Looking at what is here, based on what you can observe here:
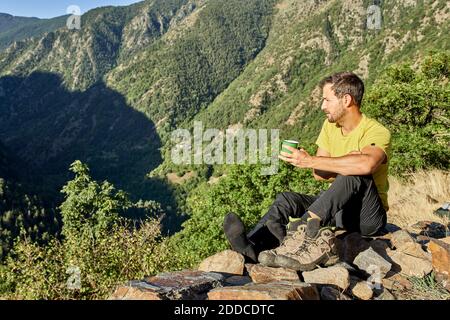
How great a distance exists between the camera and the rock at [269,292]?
3.63 m

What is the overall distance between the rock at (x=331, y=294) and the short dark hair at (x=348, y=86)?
2385mm

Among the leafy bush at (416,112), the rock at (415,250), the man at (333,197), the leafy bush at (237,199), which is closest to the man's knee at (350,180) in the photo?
the man at (333,197)

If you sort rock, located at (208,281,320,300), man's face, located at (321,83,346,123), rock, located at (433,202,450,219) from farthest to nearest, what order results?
rock, located at (433,202,450,219)
man's face, located at (321,83,346,123)
rock, located at (208,281,320,300)

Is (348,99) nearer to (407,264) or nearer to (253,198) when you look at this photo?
(407,264)

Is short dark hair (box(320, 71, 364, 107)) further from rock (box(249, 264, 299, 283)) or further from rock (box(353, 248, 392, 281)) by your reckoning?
rock (box(249, 264, 299, 283))

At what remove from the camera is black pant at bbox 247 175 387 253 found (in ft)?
16.4

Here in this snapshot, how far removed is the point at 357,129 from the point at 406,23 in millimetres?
167187

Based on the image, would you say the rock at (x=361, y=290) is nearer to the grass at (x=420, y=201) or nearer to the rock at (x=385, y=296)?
the rock at (x=385, y=296)

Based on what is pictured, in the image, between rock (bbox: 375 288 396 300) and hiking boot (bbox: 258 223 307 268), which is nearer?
rock (bbox: 375 288 396 300)

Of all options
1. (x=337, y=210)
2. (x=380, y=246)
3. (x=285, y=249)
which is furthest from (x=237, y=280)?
(x=380, y=246)

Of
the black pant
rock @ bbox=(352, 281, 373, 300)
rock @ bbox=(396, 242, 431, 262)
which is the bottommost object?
rock @ bbox=(352, 281, 373, 300)

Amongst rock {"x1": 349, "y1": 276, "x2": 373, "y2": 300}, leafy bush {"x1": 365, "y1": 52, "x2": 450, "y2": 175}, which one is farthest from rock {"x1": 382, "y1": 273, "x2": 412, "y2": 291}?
leafy bush {"x1": 365, "y1": 52, "x2": 450, "y2": 175}

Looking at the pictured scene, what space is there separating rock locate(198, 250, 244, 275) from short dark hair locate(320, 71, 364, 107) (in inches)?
95.7
